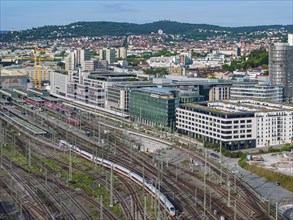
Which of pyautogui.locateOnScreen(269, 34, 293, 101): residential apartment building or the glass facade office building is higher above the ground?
pyautogui.locateOnScreen(269, 34, 293, 101): residential apartment building

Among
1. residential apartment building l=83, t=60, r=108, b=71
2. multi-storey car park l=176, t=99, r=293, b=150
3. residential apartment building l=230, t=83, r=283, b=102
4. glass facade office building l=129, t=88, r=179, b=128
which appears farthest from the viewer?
residential apartment building l=83, t=60, r=108, b=71

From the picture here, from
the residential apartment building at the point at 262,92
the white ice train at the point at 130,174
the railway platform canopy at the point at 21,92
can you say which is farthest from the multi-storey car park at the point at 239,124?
the railway platform canopy at the point at 21,92

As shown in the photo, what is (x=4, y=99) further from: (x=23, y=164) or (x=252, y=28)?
(x=252, y=28)

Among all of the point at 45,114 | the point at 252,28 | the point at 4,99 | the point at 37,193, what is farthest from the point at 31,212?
the point at 252,28

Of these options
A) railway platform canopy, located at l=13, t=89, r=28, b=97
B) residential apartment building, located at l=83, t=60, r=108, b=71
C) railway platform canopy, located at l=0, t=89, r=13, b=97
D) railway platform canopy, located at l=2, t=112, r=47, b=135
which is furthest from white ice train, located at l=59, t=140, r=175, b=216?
residential apartment building, located at l=83, t=60, r=108, b=71

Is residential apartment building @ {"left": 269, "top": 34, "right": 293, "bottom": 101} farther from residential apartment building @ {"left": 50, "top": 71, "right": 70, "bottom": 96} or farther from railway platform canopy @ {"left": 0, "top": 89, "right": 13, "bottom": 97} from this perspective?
railway platform canopy @ {"left": 0, "top": 89, "right": 13, "bottom": 97}
